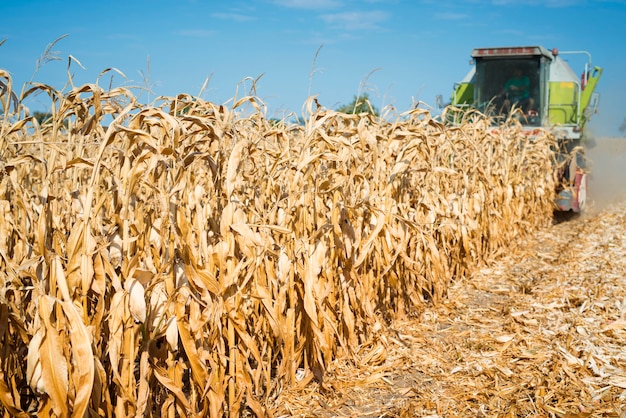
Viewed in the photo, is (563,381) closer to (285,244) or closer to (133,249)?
(285,244)

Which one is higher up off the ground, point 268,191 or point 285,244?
point 268,191

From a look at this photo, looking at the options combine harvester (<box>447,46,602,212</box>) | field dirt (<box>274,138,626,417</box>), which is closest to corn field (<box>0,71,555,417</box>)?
field dirt (<box>274,138,626,417</box>)

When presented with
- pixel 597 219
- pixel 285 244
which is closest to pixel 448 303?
pixel 285 244

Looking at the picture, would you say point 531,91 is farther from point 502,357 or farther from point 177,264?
point 177,264

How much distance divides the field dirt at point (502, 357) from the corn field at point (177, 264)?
7.6 inches

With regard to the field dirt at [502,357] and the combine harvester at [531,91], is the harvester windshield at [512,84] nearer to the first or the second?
the combine harvester at [531,91]

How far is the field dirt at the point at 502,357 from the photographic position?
3029mm

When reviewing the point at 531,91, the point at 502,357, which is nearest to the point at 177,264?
the point at 502,357

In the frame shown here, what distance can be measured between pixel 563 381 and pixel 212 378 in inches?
74.4

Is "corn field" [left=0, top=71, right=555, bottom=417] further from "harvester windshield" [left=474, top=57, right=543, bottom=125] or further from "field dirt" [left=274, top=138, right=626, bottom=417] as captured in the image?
"harvester windshield" [left=474, top=57, right=543, bottom=125]

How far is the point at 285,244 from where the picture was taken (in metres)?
3.01

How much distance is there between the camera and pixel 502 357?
12.0 ft

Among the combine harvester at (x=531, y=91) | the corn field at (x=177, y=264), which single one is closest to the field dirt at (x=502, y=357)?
the corn field at (x=177, y=264)

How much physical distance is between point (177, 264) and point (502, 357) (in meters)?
2.19
